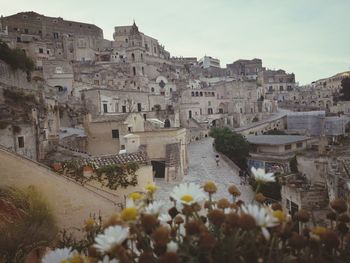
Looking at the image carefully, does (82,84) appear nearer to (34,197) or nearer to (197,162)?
(197,162)

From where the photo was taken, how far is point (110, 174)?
11.9 metres

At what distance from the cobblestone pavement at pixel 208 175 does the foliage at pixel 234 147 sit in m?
1.19

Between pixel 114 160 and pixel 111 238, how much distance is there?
1090 centimetres

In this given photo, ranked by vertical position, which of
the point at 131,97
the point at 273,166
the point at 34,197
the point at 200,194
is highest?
the point at 131,97

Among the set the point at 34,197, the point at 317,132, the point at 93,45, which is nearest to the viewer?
the point at 34,197

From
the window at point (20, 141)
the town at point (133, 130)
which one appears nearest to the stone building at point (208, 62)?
the town at point (133, 130)

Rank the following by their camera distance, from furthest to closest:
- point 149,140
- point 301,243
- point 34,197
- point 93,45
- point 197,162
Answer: point 93,45, point 197,162, point 149,140, point 34,197, point 301,243

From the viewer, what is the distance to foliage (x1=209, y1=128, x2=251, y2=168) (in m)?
31.7

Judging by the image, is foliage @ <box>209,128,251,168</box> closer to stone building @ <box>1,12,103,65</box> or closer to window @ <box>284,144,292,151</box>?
window @ <box>284,144,292,151</box>

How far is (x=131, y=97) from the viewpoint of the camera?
4141 centimetres

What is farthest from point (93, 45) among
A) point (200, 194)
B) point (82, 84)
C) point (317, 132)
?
point (200, 194)

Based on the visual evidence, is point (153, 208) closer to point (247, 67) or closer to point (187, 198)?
point (187, 198)

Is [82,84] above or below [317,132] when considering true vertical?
above

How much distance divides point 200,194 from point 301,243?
787 millimetres
